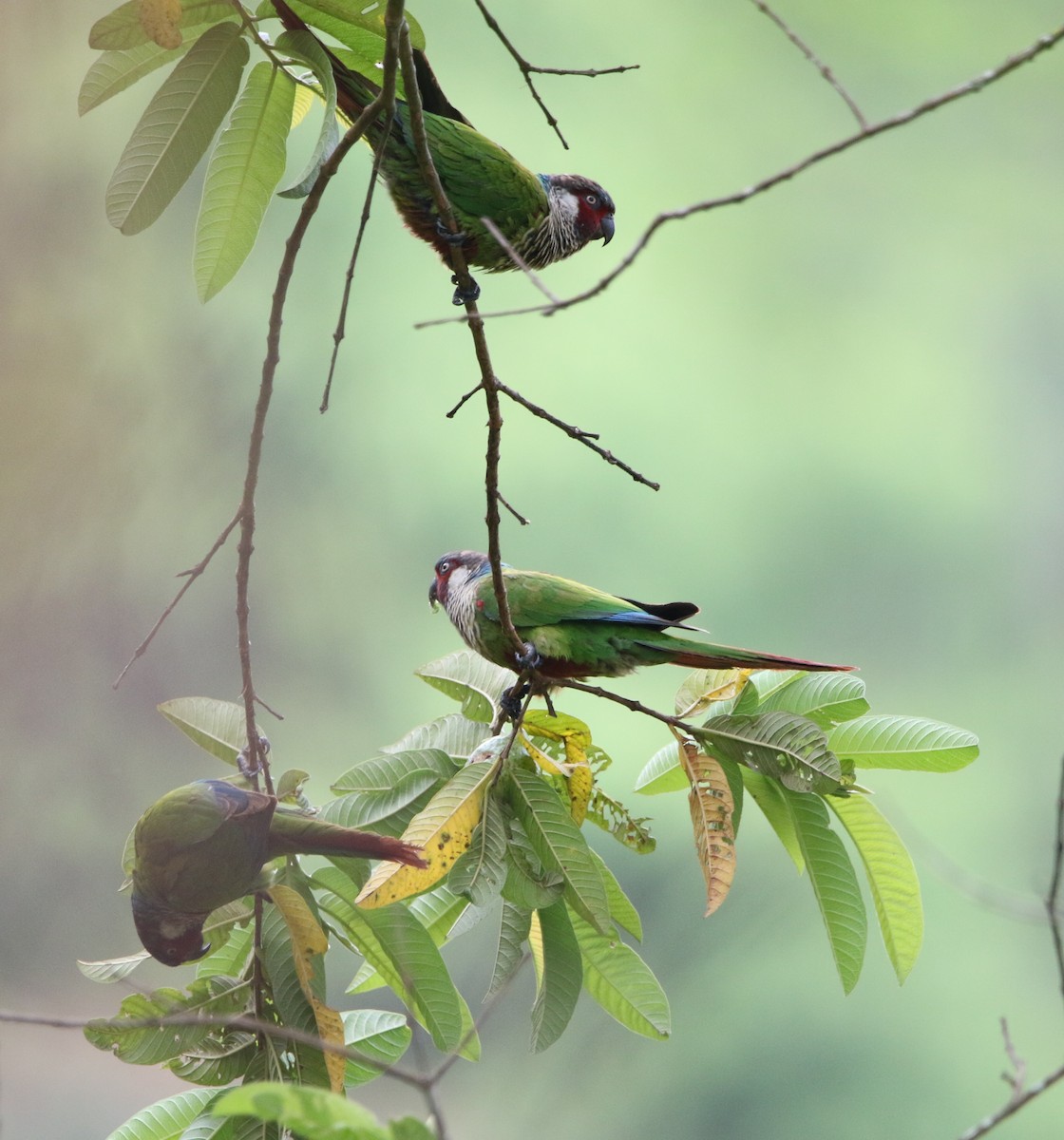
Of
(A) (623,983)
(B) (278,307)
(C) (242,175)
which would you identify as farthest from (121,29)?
(A) (623,983)

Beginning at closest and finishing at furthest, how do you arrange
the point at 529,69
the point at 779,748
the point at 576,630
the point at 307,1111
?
the point at 307,1111 → the point at 779,748 → the point at 529,69 → the point at 576,630

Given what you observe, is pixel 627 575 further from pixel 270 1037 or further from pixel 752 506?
pixel 270 1037

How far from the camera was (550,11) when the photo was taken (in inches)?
132

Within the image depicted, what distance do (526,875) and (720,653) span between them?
0.37 meters

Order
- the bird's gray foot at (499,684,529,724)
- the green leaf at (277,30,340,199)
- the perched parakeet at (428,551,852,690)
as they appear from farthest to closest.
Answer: the perched parakeet at (428,551,852,690) < the bird's gray foot at (499,684,529,724) < the green leaf at (277,30,340,199)

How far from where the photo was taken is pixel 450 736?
4.16 feet

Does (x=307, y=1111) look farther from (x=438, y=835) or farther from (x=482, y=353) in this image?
(x=482, y=353)

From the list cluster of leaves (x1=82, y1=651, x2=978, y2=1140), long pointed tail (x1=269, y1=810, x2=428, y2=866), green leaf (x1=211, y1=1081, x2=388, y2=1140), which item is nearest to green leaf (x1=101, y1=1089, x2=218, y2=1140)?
cluster of leaves (x1=82, y1=651, x2=978, y2=1140)

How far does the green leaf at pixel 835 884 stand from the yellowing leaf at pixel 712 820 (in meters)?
0.09

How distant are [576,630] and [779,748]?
43 centimetres

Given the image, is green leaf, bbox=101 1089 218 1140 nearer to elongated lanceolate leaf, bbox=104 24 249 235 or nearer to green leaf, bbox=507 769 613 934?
green leaf, bbox=507 769 613 934

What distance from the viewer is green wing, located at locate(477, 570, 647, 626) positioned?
58.0 inches

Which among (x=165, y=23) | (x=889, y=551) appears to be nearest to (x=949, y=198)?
(x=889, y=551)

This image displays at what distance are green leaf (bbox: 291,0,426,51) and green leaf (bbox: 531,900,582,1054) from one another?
0.94 metres
